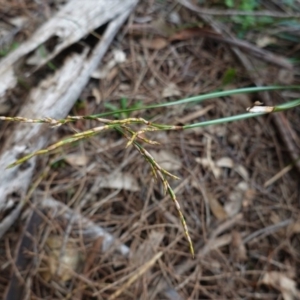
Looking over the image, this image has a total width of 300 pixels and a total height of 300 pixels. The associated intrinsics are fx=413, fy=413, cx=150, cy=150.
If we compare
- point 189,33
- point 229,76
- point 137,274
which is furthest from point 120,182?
point 189,33

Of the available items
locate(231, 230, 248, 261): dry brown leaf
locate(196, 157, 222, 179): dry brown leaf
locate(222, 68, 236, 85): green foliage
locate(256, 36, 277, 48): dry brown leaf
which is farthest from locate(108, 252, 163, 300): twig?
locate(256, 36, 277, 48): dry brown leaf

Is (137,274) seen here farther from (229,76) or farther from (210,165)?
(229,76)

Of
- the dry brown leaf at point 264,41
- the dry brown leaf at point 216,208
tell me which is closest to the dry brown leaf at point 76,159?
the dry brown leaf at point 216,208

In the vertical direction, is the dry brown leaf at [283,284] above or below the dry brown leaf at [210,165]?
below

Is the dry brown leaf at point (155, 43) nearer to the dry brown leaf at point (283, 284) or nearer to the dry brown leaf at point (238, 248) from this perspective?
the dry brown leaf at point (238, 248)

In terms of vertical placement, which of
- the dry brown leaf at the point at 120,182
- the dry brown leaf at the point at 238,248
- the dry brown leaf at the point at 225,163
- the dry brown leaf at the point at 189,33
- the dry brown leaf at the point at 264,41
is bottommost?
the dry brown leaf at the point at 238,248

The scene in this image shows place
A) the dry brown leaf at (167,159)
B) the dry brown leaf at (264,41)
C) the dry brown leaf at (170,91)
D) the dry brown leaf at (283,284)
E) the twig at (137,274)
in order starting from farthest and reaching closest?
the dry brown leaf at (264,41), the dry brown leaf at (170,91), the dry brown leaf at (167,159), the dry brown leaf at (283,284), the twig at (137,274)

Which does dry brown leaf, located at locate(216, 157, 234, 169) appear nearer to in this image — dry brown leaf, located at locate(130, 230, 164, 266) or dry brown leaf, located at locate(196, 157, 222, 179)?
dry brown leaf, located at locate(196, 157, 222, 179)
